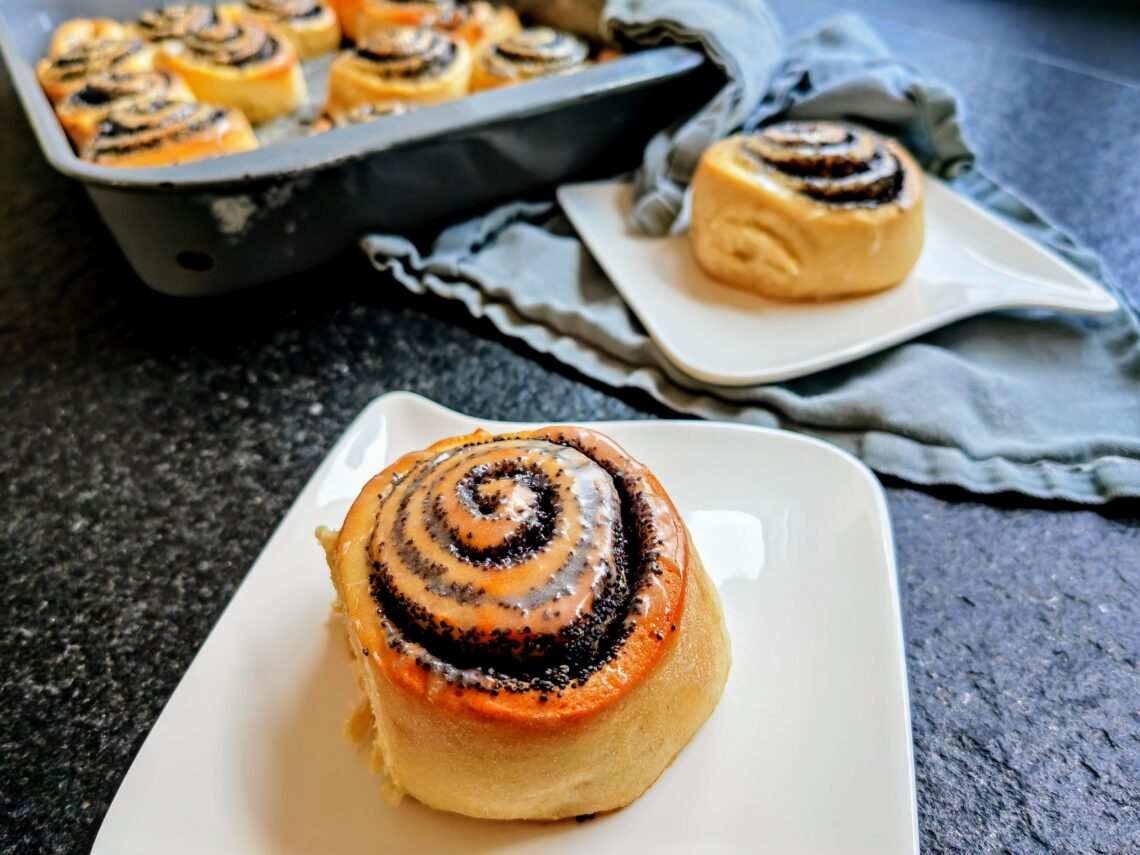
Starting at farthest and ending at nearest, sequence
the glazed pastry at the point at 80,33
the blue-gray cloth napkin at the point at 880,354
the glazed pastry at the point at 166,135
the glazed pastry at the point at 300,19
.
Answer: the glazed pastry at the point at 300,19
the glazed pastry at the point at 80,33
the glazed pastry at the point at 166,135
the blue-gray cloth napkin at the point at 880,354

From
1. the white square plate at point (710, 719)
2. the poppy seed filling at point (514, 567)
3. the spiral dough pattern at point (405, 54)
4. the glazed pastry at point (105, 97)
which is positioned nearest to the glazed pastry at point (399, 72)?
the spiral dough pattern at point (405, 54)

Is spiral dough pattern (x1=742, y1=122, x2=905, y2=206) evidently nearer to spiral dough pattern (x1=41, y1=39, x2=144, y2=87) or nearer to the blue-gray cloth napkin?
the blue-gray cloth napkin

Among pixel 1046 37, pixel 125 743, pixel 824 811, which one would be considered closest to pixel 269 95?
pixel 125 743

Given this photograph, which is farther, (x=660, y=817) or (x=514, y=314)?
(x=514, y=314)

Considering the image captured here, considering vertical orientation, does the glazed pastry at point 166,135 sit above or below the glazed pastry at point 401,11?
below

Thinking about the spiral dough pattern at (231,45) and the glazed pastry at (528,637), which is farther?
the spiral dough pattern at (231,45)

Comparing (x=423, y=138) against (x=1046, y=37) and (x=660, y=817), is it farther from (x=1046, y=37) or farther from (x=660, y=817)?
(x=1046, y=37)

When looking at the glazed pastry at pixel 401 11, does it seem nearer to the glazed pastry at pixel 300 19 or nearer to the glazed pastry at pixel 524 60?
the glazed pastry at pixel 300 19
